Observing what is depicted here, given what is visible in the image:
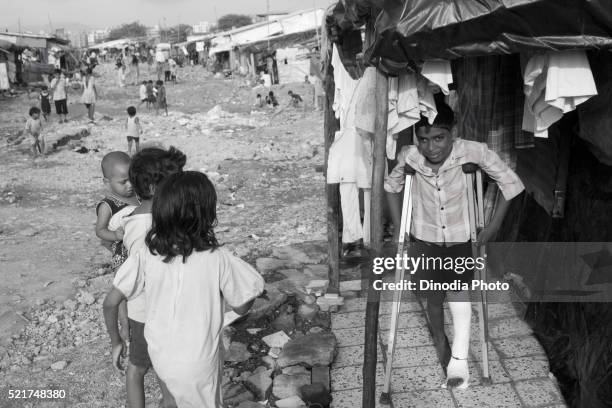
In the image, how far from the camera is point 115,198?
3.56 metres

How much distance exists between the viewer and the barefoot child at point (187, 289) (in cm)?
244

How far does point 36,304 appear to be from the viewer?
5.82m

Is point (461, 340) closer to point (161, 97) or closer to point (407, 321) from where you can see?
point (407, 321)

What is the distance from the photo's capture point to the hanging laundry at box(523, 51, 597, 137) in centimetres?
263

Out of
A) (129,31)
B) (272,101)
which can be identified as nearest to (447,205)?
(272,101)

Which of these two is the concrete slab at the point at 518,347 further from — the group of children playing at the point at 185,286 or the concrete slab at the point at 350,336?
the group of children playing at the point at 185,286

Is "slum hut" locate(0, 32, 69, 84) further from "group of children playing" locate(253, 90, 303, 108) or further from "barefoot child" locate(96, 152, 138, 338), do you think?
"barefoot child" locate(96, 152, 138, 338)

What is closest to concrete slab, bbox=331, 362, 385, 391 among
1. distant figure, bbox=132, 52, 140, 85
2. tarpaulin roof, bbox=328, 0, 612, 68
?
tarpaulin roof, bbox=328, 0, 612, 68

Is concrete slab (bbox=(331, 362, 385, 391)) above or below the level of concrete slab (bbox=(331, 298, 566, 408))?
below

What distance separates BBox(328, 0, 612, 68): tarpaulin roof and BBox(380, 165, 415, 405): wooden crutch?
846 millimetres

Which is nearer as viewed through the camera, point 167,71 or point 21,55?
point 21,55

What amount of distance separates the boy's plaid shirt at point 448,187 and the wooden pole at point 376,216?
392 mm

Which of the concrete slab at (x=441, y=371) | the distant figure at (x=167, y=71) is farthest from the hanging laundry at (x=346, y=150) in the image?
the distant figure at (x=167, y=71)

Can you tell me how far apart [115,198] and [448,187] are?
2021mm
